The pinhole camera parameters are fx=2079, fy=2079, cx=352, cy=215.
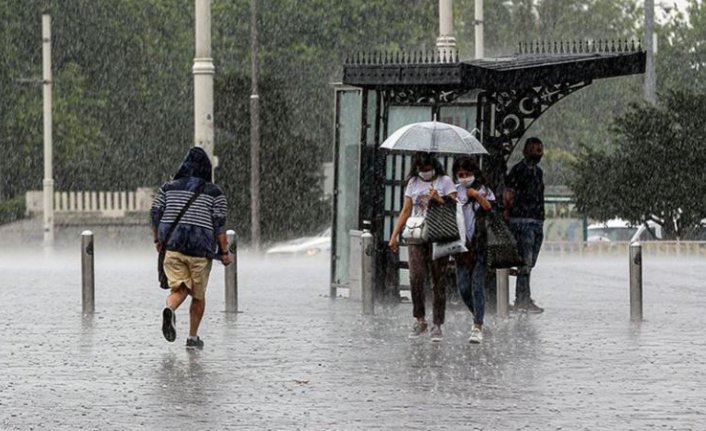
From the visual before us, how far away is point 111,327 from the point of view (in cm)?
1902

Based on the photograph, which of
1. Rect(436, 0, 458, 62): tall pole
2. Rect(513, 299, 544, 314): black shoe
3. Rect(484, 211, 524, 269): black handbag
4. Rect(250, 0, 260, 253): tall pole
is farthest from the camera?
Rect(250, 0, 260, 253): tall pole

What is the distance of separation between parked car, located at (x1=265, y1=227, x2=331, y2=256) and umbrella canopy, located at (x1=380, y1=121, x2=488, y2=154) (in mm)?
31765

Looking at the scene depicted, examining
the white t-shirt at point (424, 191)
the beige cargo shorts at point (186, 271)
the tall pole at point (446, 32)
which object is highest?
the tall pole at point (446, 32)

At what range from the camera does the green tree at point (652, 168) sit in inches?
1615

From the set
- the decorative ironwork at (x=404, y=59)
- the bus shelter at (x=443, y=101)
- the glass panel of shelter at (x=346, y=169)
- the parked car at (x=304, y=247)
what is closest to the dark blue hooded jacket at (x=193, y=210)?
the decorative ironwork at (x=404, y=59)

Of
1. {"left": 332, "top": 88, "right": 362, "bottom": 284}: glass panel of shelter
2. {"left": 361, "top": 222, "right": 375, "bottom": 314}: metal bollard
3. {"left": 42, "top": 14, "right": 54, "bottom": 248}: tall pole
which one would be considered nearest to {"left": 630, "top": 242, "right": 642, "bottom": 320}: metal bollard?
{"left": 361, "top": 222, "right": 375, "bottom": 314}: metal bollard

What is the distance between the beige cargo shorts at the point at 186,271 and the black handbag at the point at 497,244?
7.72 feet

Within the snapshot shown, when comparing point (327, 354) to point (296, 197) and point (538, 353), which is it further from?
point (296, 197)

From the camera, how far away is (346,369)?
1451cm

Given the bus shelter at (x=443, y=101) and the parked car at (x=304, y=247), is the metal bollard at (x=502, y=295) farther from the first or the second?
the parked car at (x=304, y=247)

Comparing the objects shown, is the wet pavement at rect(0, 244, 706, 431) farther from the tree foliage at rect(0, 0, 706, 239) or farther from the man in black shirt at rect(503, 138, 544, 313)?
the tree foliage at rect(0, 0, 706, 239)

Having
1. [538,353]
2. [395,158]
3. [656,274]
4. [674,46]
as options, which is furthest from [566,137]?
[538,353]

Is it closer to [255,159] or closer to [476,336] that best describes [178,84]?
[255,159]

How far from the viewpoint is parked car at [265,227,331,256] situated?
50625 mm
